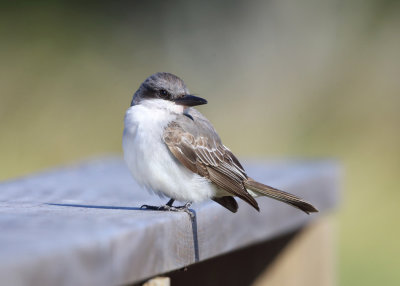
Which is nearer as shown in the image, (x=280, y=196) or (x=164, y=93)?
(x=280, y=196)

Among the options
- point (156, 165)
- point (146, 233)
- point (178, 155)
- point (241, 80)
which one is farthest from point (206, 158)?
point (241, 80)

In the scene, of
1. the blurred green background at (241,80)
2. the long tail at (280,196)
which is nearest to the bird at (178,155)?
the long tail at (280,196)

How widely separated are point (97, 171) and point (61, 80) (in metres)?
4.49

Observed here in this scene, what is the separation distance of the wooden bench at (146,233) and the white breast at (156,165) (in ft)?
0.38

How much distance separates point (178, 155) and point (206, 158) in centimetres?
23

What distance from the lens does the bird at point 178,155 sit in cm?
367

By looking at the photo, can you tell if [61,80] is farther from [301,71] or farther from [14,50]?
[301,71]

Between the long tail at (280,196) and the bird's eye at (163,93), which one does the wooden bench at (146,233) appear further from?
the bird's eye at (163,93)

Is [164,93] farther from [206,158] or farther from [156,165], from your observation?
[156,165]

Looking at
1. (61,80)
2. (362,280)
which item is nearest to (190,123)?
(362,280)

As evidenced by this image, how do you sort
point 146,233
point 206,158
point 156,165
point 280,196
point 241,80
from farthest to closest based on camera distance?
point 241,80
point 206,158
point 280,196
point 156,165
point 146,233

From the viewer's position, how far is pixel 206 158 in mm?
3924

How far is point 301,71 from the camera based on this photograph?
1077 centimetres

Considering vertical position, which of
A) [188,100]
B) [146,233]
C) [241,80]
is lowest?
[146,233]
